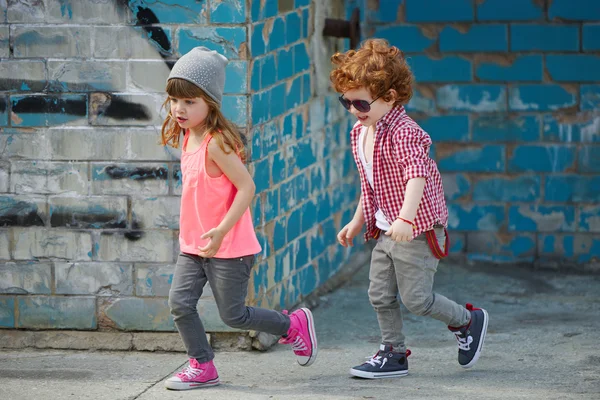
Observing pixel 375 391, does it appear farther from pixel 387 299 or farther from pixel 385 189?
pixel 385 189

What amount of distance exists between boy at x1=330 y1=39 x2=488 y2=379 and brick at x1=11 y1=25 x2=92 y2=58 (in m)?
1.33

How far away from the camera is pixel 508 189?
7.64 metres

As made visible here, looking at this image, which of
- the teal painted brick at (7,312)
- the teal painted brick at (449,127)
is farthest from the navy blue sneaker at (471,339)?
the teal painted brick at (449,127)

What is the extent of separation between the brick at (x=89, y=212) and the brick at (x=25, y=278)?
25cm

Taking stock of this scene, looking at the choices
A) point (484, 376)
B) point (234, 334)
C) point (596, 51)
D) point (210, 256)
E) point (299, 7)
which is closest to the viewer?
point (210, 256)

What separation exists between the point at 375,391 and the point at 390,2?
11.5 ft

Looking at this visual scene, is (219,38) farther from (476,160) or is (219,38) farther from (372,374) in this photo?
(476,160)

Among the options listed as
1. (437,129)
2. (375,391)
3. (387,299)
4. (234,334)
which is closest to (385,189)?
(387,299)

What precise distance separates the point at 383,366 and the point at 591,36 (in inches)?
132

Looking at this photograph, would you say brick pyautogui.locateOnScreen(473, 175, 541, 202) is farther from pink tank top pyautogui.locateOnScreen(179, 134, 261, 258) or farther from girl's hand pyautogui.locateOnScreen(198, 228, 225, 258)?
girl's hand pyautogui.locateOnScreen(198, 228, 225, 258)

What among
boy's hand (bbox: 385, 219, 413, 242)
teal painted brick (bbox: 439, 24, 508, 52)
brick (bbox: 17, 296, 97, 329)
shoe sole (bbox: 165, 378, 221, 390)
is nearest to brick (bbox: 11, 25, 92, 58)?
brick (bbox: 17, 296, 97, 329)

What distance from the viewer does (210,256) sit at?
474cm

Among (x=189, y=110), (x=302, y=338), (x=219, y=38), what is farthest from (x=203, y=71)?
(x=302, y=338)

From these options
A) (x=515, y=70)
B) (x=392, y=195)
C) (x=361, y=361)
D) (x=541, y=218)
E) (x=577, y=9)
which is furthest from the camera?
(x=541, y=218)
